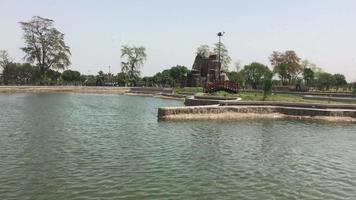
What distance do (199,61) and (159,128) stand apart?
73.0m

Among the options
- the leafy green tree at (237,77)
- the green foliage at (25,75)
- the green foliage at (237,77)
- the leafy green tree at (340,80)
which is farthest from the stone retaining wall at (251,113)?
the leafy green tree at (340,80)

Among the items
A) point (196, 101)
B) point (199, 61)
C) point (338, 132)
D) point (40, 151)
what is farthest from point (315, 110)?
point (199, 61)

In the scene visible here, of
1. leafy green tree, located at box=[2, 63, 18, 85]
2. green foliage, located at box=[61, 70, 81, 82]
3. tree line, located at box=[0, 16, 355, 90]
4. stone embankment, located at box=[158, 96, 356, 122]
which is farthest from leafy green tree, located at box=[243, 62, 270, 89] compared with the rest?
stone embankment, located at box=[158, 96, 356, 122]

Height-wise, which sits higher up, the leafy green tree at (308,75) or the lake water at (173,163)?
the leafy green tree at (308,75)

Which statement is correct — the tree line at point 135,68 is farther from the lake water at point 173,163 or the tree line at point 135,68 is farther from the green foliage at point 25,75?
the lake water at point 173,163

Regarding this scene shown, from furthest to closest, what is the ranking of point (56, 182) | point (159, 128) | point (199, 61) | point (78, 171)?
1. point (199, 61)
2. point (159, 128)
3. point (78, 171)
4. point (56, 182)

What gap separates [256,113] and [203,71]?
6014cm

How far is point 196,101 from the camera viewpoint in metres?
44.2

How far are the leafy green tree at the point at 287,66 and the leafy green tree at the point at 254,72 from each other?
10.9 feet

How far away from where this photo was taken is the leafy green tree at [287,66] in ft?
341

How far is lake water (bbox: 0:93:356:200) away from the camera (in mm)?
11820

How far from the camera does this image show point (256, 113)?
114 ft

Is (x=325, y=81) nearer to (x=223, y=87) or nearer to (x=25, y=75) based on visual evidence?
(x=223, y=87)

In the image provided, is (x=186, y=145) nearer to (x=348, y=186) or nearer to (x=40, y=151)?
(x=40, y=151)
